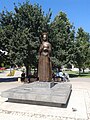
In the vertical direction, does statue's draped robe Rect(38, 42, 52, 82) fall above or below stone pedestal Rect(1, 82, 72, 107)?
above

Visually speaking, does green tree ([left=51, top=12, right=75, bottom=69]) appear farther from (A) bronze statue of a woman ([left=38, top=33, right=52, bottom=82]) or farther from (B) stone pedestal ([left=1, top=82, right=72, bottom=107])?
(B) stone pedestal ([left=1, top=82, right=72, bottom=107])

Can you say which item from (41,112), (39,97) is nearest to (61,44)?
(39,97)

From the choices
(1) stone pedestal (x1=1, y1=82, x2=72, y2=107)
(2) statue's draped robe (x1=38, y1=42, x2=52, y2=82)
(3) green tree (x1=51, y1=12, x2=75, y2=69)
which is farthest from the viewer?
(3) green tree (x1=51, y1=12, x2=75, y2=69)

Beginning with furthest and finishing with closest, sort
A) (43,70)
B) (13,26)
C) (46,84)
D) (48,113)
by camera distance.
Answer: (13,26) < (43,70) < (46,84) < (48,113)

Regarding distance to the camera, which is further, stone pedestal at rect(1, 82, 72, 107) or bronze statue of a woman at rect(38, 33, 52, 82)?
bronze statue of a woman at rect(38, 33, 52, 82)

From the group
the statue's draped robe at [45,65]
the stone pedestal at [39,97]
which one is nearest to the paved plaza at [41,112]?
the stone pedestal at [39,97]

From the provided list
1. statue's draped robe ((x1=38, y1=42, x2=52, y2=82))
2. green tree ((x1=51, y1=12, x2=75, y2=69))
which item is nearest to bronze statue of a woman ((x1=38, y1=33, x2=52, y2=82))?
statue's draped robe ((x1=38, y1=42, x2=52, y2=82))

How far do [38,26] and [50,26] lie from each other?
5.39 ft

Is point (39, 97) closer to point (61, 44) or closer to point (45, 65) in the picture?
point (45, 65)

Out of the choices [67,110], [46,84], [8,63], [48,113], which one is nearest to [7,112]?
[48,113]

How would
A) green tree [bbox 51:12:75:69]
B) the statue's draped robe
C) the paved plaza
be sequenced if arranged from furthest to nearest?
green tree [bbox 51:12:75:69], the statue's draped robe, the paved plaza

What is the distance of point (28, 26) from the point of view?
24.1 meters

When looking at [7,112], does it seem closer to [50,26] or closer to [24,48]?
[24,48]

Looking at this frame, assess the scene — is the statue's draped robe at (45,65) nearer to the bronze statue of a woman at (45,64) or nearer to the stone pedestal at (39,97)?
the bronze statue of a woman at (45,64)
